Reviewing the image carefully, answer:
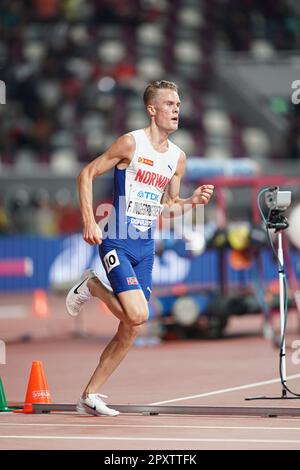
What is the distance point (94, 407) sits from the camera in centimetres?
957

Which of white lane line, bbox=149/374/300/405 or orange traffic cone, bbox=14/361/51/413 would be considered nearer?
orange traffic cone, bbox=14/361/51/413

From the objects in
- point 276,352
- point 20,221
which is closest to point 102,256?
point 276,352

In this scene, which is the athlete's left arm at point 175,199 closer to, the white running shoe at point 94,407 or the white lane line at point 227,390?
the white running shoe at point 94,407

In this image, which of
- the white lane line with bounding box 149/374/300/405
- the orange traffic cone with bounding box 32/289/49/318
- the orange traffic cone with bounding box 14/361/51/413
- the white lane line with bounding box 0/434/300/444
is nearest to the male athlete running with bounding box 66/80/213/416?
the orange traffic cone with bounding box 14/361/51/413

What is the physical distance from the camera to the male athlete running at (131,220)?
9.53 meters

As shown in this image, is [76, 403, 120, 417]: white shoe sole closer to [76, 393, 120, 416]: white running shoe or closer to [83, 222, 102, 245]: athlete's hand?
[76, 393, 120, 416]: white running shoe

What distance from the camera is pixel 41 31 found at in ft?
121

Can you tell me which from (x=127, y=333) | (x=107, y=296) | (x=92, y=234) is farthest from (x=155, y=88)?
(x=127, y=333)

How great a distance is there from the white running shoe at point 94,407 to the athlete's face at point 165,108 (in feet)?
7.43

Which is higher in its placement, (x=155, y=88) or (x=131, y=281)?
(x=155, y=88)

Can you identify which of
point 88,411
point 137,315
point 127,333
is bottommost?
point 88,411

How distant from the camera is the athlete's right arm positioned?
9.18m

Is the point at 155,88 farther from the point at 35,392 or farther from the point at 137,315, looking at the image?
the point at 35,392

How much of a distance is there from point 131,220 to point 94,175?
502 millimetres
